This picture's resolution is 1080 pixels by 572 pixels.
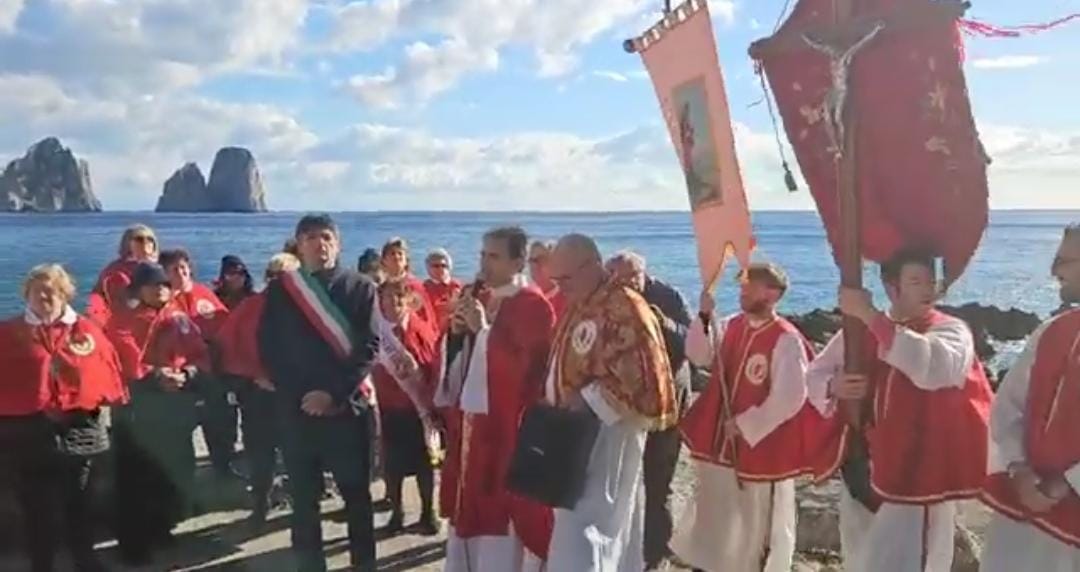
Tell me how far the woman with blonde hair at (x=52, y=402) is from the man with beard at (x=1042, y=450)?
433 cm

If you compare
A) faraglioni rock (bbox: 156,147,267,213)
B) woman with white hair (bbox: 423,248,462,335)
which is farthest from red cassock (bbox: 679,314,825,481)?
faraglioni rock (bbox: 156,147,267,213)

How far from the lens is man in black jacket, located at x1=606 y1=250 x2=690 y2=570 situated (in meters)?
6.91

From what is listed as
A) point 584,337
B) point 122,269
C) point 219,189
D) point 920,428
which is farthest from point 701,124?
point 219,189

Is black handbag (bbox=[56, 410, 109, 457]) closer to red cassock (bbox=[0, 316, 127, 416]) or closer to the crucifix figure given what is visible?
red cassock (bbox=[0, 316, 127, 416])

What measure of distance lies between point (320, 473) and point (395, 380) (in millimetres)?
1363

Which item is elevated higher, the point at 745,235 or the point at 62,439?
the point at 745,235

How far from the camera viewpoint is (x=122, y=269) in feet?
26.7

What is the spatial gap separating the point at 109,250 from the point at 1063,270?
72.2 meters

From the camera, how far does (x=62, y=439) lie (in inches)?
258

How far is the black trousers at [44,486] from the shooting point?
21.3 feet

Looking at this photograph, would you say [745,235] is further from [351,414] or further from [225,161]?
[225,161]

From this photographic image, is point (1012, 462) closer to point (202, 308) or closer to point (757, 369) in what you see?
point (757, 369)

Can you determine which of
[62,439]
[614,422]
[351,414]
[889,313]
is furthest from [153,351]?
[889,313]

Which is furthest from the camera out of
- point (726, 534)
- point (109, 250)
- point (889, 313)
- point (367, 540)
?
point (109, 250)
